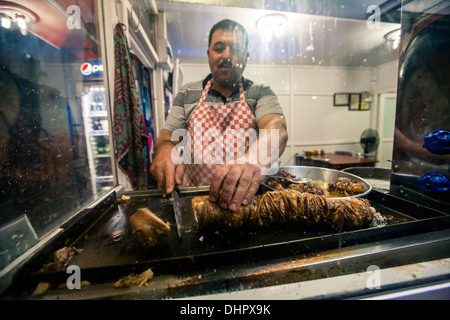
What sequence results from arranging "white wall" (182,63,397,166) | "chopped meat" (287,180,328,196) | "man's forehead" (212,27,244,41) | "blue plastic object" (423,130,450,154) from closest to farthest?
"blue plastic object" (423,130,450,154) → "chopped meat" (287,180,328,196) → "man's forehead" (212,27,244,41) → "white wall" (182,63,397,166)

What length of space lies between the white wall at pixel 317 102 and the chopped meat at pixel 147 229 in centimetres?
770

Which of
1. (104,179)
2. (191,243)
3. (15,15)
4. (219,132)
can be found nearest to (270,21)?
(219,132)

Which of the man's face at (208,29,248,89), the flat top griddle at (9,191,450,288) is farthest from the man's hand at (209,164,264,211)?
the man's face at (208,29,248,89)

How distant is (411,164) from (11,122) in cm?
269

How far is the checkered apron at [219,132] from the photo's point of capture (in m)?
2.32

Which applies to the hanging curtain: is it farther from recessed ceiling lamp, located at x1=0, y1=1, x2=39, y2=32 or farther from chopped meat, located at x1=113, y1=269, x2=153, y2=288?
chopped meat, located at x1=113, y1=269, x2=153, y2=288

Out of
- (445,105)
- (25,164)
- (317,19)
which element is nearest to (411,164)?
(445,105)

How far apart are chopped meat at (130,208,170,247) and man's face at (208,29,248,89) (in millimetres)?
2047

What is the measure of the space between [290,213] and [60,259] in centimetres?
113

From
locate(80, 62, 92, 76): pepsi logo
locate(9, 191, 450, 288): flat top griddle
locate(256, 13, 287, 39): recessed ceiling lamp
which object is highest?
locate(256, 13, 287, 39): recessed ceiling lamp

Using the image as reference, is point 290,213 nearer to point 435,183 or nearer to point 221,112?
point 435,183

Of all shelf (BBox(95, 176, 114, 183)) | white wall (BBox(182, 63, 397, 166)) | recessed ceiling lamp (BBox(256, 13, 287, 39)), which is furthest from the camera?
white wall (BBox(182, 63, 397, 166))

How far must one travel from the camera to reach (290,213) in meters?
1.10

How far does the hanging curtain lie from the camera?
2.02 m
